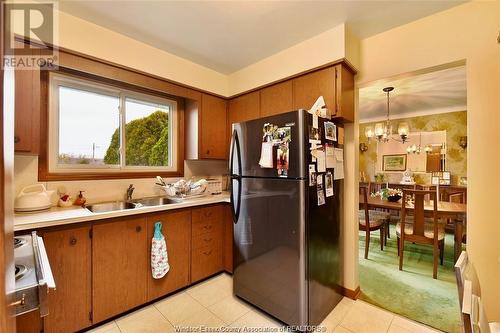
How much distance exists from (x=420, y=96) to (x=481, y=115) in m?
3.03

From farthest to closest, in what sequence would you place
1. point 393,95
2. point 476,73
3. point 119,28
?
point 393,95 < point 119,28 < point 476,73

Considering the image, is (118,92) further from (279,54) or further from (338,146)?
(338,146)

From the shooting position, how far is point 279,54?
7.61 ft

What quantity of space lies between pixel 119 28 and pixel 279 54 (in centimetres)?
149

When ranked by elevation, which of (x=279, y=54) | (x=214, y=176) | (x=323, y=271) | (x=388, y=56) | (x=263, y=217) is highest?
(x=279, y=54)

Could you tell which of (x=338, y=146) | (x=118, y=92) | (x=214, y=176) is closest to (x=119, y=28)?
(x=118, y=92)

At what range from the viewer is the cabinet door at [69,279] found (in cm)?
147

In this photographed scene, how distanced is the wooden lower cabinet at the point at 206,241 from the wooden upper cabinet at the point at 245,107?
3.64 feet

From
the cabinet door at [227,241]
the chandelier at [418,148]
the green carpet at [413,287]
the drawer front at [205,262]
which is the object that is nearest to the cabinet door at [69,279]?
the drawer front at [205,262]

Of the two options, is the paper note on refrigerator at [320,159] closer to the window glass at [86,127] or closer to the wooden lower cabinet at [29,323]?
the window glass at [86,127]

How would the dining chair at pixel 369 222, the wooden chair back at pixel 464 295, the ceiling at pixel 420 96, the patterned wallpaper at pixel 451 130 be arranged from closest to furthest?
the wooden chair back at pixel 464 295
the dining chair at pixel 369 222
the ceiling at pixel 420 96
the patterned wallpaper at pixel 451 130

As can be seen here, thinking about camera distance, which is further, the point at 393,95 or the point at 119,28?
the point at 393,95

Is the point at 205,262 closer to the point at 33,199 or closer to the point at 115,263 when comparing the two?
the point at 115,263

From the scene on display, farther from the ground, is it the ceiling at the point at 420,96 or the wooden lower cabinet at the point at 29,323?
the ceiling at the point at 420,96
